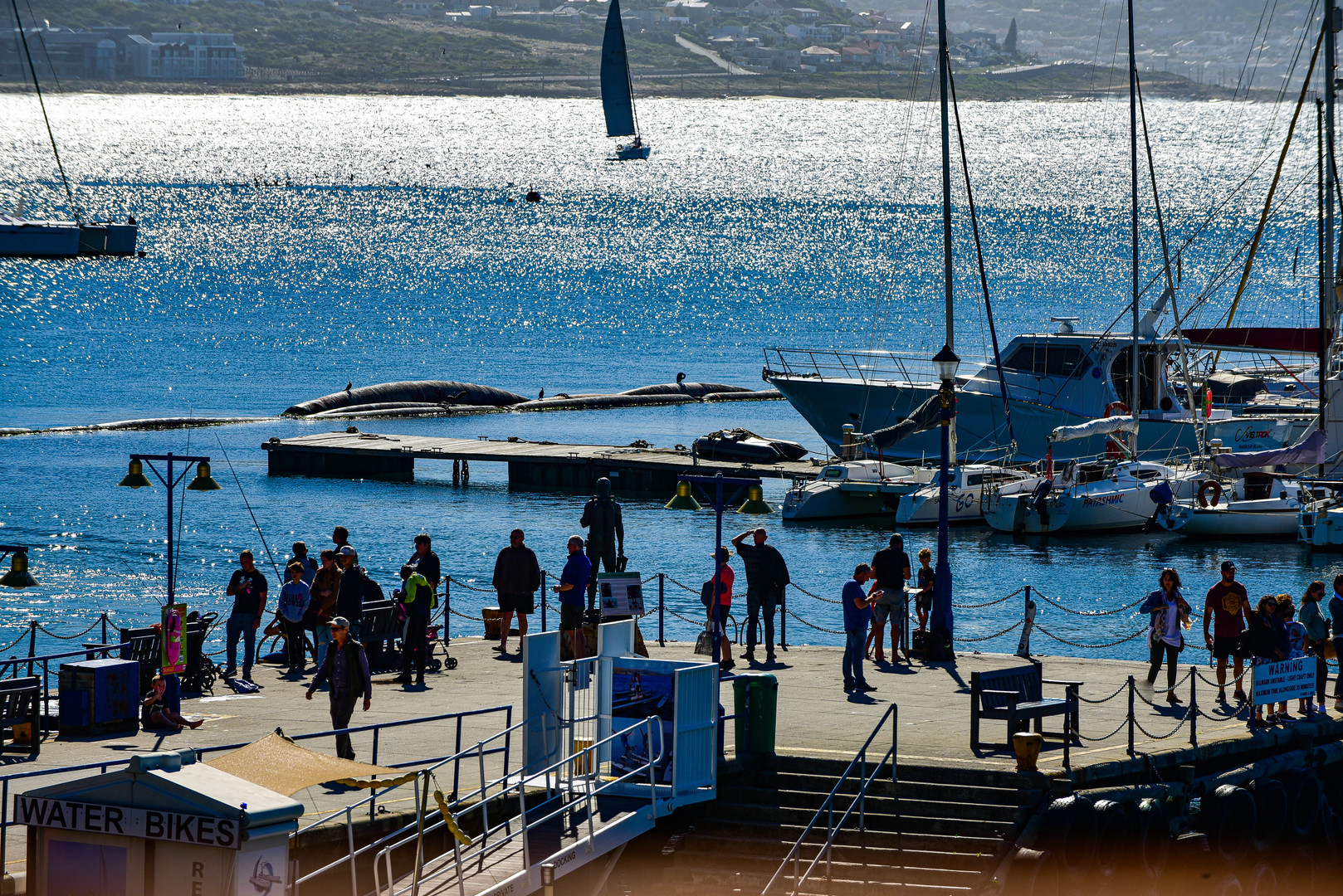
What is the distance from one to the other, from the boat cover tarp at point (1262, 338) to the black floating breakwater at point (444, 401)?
1118 inches

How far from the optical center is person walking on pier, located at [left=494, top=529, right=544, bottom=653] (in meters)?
21.9

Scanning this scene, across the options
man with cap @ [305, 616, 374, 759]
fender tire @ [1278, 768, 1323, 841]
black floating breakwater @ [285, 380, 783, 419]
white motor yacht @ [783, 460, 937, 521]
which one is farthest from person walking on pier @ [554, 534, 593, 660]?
black floating breakwater @ [285, 380, 783, 419]

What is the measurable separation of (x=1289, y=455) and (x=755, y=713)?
30.8 m

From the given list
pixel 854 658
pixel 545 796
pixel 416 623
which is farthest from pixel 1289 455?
pixel 545 796

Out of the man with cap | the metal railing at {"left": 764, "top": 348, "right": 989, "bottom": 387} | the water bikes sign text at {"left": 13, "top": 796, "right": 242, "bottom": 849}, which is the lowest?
the man with cap

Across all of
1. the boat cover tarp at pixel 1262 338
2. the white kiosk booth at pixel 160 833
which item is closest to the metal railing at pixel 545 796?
the white kiosk booth at pixel 160 833

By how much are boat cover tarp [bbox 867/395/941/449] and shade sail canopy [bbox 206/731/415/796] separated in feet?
124

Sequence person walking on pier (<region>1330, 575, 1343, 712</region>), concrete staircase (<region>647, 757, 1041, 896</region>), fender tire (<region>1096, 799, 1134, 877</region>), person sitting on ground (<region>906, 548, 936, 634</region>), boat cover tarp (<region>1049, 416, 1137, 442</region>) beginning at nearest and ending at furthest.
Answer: concrete staircase (<region>647, 757, 1041, 896</region>)
fender tire (<region>1096, 799, 1134, 877</region>)
person walking on pier (<region>1330, 575, 1343, 712</region>)
person sitting on ground (<region>906, 548, 936, 634</region>)
boat cover tarp (<region>1049, 416, 1137, 442</region>)

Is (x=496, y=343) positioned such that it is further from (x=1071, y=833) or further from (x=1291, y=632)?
(x=1071, y=833)

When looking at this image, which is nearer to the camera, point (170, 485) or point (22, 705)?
point (22, 705)

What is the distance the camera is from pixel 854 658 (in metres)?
19.3

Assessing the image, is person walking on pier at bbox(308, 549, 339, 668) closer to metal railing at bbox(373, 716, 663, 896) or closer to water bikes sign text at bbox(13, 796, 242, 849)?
metal railing at bbox(373, 716, 663, 896)

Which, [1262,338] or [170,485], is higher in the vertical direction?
[1262,338]

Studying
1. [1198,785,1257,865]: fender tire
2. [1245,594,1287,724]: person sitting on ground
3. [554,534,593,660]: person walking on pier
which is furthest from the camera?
[554,534,593,660]: person walking on pier
